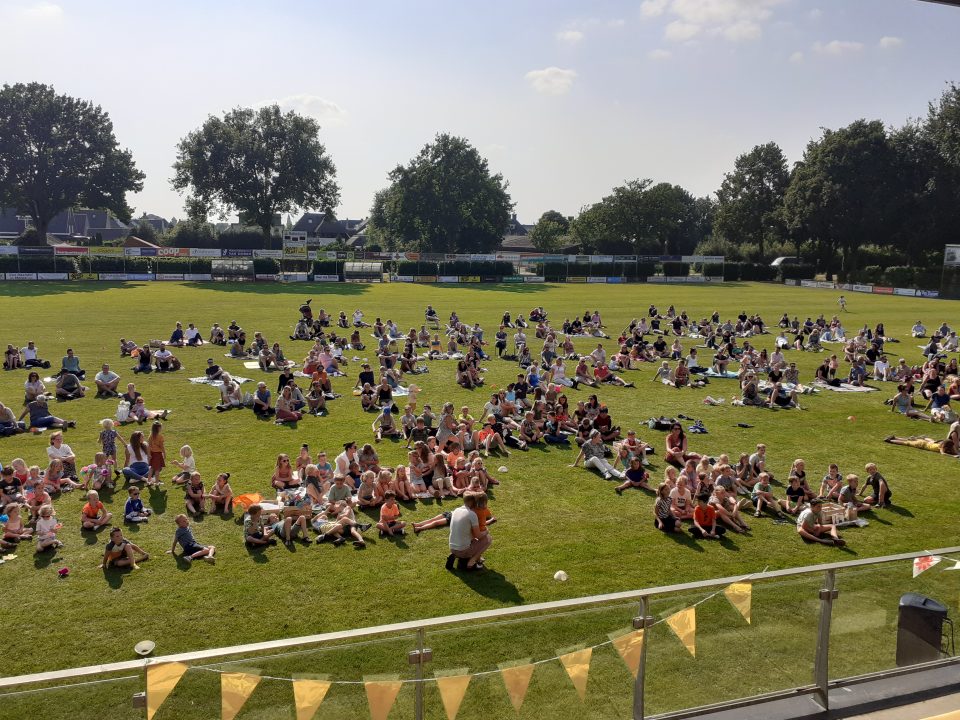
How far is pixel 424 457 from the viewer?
14.4 meters

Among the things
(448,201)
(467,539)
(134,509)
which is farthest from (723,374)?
(448,201)

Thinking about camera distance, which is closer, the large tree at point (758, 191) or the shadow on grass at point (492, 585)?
the shadow on grass at point (492, 585)

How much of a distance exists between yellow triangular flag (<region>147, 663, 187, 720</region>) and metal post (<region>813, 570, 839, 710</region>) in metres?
5.05

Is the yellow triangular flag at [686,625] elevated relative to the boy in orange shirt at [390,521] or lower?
elevated

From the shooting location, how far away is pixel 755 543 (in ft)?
39.5

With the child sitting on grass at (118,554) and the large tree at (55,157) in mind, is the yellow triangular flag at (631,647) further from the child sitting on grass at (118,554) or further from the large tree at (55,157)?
the large tree at (55,157)

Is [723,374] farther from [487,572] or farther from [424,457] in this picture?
[487,572]

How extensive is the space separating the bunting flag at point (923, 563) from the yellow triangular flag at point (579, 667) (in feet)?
10.0

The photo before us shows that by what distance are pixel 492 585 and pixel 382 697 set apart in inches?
201

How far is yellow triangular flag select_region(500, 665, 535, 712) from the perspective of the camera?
541 centimetres

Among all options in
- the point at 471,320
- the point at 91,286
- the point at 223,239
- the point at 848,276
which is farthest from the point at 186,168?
the point at 848,276

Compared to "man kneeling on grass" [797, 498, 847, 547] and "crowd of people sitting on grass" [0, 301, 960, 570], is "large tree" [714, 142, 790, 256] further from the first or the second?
"man kneeling on grass" [797, 498, 847, 547]

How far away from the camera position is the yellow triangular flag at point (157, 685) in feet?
15.6

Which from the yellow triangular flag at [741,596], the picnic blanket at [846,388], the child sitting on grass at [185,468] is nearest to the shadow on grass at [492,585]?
the yellow triangular flag at [741,596]
